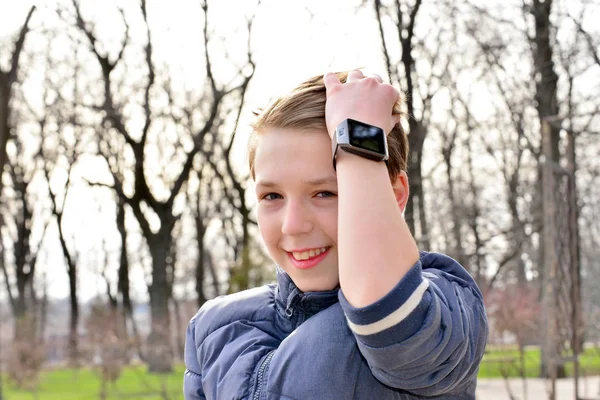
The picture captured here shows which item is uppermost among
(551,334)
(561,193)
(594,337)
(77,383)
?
(561,193)

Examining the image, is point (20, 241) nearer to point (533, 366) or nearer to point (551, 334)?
point (533, 366)

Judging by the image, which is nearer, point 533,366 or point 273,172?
point 273,172

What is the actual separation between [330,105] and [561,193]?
747 cm

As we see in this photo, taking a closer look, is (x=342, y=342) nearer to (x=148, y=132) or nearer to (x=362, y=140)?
(x=362, y=140)

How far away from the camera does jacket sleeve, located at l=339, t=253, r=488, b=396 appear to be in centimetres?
103

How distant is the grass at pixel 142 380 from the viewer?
11.9 meters

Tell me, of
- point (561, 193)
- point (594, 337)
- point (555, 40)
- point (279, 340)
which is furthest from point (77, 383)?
point (279, 340)

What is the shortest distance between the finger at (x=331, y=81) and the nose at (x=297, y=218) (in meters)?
0.19

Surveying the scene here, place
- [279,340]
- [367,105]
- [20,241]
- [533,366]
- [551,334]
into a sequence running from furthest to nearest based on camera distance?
[20,241] → [533,366] → [551,334] → [279,340] → [367,105]

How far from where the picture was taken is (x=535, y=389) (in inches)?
608

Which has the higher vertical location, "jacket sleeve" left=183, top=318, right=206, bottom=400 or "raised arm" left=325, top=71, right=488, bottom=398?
"raised arm" left=325, top=71, right=488, bottom=398

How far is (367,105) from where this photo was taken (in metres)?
1.16

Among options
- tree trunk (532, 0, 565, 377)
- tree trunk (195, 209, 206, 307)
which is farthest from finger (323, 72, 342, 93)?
tree trunk (195, 209, 206, 307)

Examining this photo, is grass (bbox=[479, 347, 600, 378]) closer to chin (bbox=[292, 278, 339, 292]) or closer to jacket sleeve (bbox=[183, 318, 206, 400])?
jacket sleeve (bbox=[183, 318, 206, 400])
